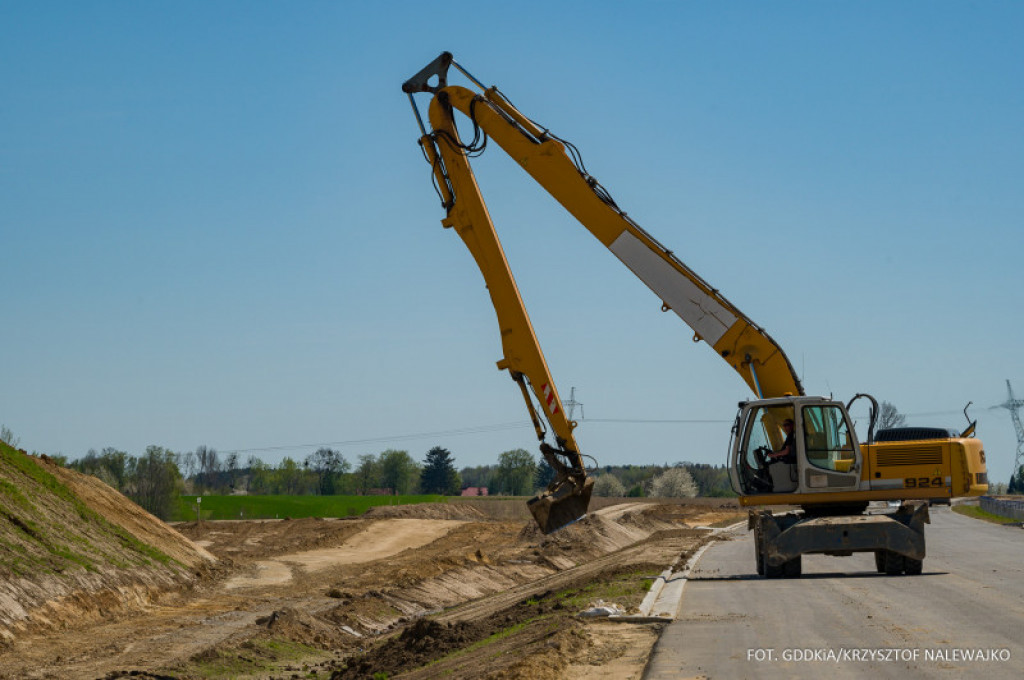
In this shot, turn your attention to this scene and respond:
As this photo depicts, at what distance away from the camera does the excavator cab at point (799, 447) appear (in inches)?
741

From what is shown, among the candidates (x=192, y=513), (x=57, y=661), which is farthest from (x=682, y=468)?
(x=57, y=661)

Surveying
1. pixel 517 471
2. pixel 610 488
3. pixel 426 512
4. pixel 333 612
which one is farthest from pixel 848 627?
pixel 517 471

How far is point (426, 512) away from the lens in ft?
258

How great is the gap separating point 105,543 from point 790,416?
1900 centimetres

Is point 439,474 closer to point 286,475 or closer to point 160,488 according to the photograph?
point 286,475

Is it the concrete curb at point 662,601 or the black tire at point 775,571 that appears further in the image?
the black tire at point 775,571

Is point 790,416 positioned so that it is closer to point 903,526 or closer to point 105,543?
point 903,526

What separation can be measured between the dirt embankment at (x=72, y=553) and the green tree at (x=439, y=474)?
132242 millimetres

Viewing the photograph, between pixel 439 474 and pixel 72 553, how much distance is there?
142m

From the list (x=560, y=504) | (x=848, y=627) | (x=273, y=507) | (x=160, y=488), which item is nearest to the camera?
(x=848, y=627)

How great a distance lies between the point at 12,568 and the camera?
23.0 meters

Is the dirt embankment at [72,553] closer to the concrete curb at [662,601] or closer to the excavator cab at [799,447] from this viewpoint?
the concrete curb at [662,601]

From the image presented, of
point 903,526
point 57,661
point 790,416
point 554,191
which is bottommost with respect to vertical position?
point 57,661

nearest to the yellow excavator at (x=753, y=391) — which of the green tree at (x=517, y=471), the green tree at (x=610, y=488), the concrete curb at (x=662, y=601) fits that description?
the concrete curb at (x=662, y=601)
